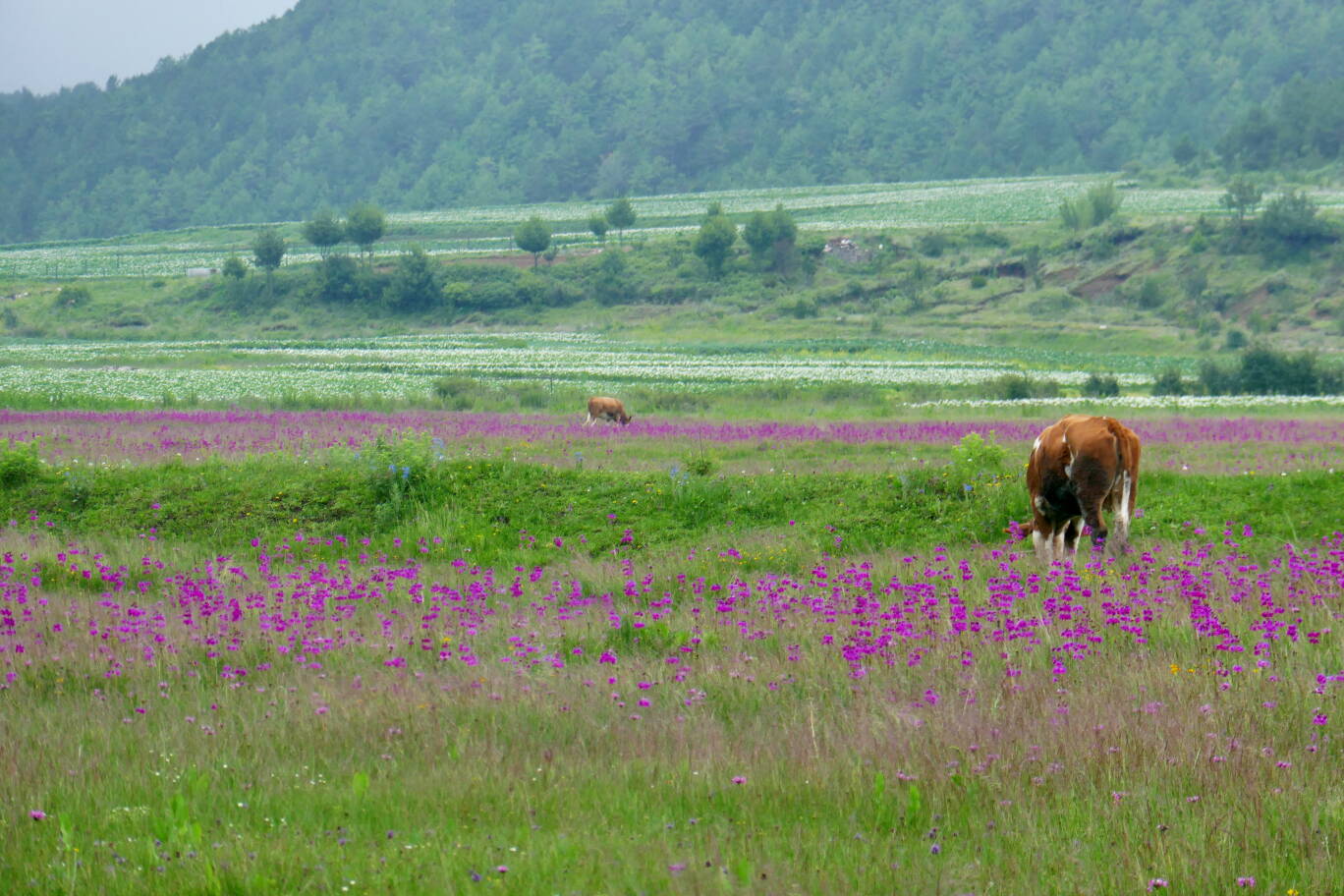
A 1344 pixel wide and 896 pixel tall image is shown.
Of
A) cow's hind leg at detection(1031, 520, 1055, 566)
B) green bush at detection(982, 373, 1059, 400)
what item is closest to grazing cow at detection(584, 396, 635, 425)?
green bush at detection(982, 373, 1059, 400)

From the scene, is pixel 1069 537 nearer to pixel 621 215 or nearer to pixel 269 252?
pixel 269 252

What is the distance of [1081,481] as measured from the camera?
1309 centimetres

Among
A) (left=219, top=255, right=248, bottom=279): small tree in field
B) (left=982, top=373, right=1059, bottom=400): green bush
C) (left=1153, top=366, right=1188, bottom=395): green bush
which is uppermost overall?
(left=219, top=255, right=248, bottom=279): small tree in field

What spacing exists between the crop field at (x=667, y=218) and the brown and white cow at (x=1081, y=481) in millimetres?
90484

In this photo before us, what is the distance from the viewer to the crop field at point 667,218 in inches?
4542

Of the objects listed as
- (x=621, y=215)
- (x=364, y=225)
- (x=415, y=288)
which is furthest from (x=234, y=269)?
(x=621, y=215)

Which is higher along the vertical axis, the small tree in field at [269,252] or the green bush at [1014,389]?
the small tree in field at [269,252]

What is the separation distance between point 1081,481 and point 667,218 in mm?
128590

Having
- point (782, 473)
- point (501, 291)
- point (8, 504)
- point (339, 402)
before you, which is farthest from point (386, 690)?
point (501, 291)

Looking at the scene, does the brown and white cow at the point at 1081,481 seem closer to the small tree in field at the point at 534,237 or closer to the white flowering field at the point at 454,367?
the white flowering field at the point at 454,367

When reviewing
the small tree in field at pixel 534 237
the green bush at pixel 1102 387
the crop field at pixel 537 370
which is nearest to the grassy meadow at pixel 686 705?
the crop field at pixel 537 370

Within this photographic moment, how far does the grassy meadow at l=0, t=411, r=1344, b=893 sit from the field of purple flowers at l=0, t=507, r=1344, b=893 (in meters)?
0.03

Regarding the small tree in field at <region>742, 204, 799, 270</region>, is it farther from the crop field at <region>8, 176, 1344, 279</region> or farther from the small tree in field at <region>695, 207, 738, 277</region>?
the crop field at <region>8, 176, 1344, 279</region>

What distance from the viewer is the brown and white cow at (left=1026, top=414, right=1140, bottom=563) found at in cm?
1303
